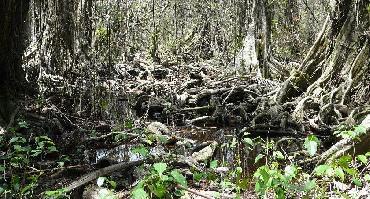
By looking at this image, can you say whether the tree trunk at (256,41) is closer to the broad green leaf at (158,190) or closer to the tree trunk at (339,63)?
the tree trunk at (339,63)

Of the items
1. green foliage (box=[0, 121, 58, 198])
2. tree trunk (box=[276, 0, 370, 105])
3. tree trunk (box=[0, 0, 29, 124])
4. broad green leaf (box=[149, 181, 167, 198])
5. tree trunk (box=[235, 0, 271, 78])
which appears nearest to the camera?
broad green leaf (box=[149, 181, 167, 198])

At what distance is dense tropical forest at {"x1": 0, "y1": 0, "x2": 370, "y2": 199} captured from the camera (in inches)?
139

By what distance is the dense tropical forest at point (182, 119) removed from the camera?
352 cm

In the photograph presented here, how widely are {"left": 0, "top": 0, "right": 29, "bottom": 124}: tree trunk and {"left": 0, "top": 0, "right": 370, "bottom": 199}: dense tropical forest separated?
0.02 m

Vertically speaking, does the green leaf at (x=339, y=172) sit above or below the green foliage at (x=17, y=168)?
above

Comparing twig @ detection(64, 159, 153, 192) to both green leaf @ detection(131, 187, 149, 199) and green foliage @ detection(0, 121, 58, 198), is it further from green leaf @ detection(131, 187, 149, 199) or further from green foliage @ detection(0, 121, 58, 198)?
green leaf @ detection(131, 187, 149, 199)

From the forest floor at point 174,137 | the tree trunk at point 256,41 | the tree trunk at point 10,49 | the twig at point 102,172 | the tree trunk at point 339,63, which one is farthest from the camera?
the tree trunk at point 256,41

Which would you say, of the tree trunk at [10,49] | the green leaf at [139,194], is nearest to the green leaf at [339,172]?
the green leaf at [139,194]

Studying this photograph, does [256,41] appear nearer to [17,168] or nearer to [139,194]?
[17,168]

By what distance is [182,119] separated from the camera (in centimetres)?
737

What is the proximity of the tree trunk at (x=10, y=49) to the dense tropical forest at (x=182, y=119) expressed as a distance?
16 millimetres

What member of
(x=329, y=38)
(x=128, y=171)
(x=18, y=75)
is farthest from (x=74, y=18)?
(x=329, y=38)

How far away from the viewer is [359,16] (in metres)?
6.40

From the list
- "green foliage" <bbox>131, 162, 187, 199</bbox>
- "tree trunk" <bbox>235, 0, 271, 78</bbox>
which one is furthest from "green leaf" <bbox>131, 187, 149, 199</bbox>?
"tree trunk" <bbox>235, 0, 271, 78</bbox>
